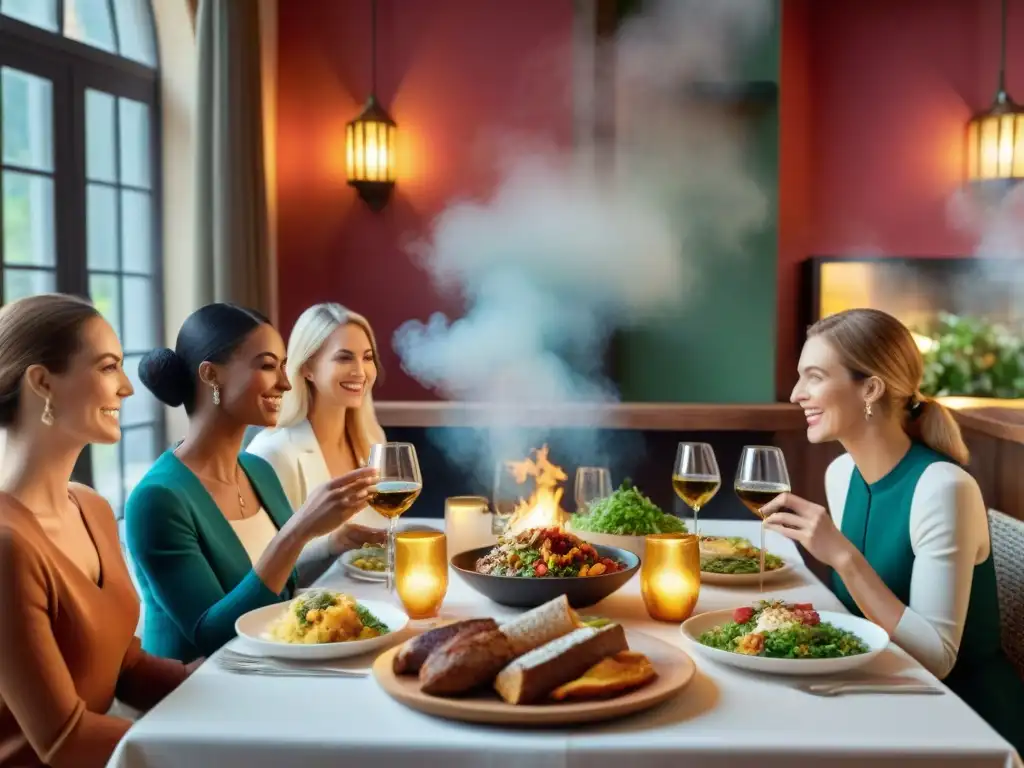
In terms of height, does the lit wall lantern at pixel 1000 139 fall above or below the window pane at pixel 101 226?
above

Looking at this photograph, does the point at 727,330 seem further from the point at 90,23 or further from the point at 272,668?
the point at 272,668

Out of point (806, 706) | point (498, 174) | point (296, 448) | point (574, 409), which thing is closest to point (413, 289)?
point (498, 174)

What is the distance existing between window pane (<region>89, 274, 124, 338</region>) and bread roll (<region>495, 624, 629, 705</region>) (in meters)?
3.00

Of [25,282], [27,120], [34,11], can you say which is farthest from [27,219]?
[34,11]

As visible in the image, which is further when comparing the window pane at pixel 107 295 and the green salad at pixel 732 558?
the window pane at pixel 107 295

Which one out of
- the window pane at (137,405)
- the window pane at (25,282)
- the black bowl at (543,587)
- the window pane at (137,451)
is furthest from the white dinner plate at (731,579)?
the window pane at (137,405)

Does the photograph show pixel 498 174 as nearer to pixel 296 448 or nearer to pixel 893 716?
pixel 296 448

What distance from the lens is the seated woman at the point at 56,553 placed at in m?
1.38

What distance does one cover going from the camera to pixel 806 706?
1.29 metres

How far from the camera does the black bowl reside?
171 cm

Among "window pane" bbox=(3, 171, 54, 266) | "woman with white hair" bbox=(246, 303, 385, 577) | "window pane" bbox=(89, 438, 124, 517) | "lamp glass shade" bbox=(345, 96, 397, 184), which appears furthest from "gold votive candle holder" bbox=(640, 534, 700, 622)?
"lamp glass shade" bbox=(345, 96, 397, 184)

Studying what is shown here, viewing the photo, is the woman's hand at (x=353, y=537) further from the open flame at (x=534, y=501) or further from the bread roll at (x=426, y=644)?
the bread roll at (x=426, y=644)

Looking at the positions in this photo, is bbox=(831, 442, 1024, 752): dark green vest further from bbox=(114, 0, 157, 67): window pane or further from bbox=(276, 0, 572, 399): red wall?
bbox=(114, 0, 157, 67): window pane

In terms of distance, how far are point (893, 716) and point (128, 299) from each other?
3523mm
